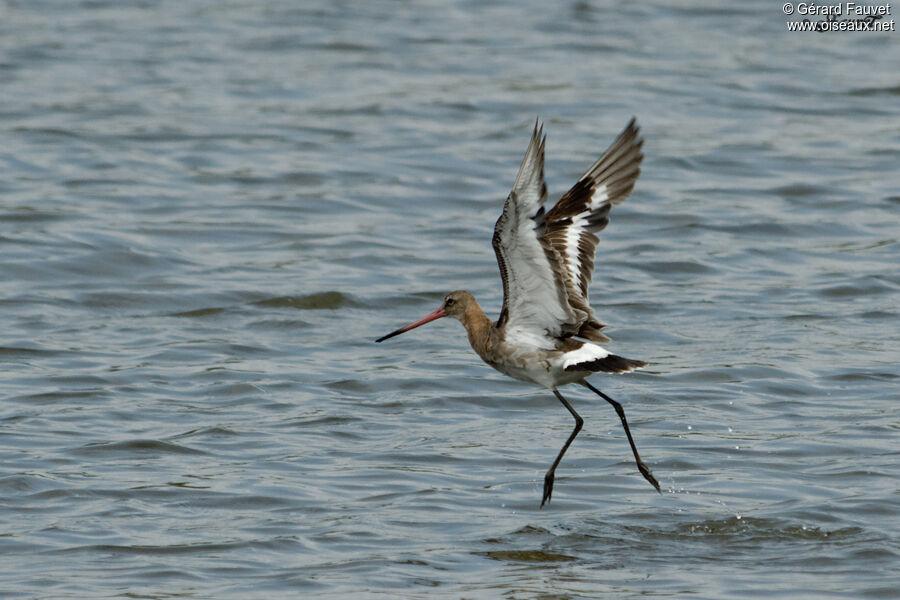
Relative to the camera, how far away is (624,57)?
20594mm

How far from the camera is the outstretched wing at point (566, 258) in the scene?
7.75 metres

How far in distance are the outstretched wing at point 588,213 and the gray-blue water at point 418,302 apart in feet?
3.94

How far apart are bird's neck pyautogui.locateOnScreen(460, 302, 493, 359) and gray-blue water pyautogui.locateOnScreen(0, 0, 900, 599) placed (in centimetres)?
80

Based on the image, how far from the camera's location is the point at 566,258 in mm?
8289

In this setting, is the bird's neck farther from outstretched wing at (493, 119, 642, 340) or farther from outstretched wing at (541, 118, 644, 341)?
outstretched wing at (541, 118, 644, 341)

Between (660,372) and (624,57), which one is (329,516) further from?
(624,57)

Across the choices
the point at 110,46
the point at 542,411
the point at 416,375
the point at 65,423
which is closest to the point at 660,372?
the point at 542,411

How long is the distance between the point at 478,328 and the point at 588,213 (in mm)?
928

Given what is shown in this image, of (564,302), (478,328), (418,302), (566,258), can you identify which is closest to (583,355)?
(564,302)

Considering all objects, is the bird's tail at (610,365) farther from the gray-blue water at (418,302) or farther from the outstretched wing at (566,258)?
the gray-blue water at (418,302)

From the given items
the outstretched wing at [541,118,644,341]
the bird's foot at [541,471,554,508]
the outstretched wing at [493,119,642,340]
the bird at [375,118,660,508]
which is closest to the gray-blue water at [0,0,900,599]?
the bird's foot at [541,471,554,508]

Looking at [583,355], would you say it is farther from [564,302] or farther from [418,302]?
→ [418,302]

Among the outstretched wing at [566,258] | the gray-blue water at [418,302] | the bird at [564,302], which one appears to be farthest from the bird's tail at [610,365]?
the gray-blue water at [418,302]

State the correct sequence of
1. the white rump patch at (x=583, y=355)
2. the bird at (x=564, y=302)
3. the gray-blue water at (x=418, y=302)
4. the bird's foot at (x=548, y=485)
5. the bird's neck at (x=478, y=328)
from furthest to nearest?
the bird's neck at (x=478, y=328)
the bird's foot at (x=548, y=485)
the white rump patch at (x=583, y=355)
the bird at (x=564, y=302)
the gray-blue water at (x=418, y=302)
